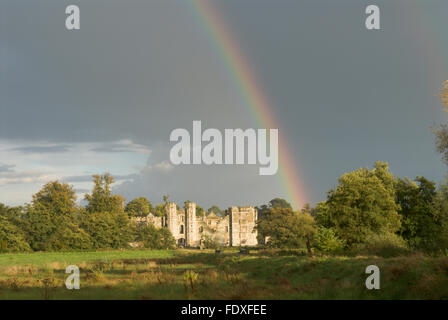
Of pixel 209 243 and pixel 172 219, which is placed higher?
pixel 172 219

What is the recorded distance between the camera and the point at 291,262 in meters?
34.1

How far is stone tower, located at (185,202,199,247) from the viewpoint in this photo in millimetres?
120800

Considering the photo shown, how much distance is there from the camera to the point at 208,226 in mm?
123062

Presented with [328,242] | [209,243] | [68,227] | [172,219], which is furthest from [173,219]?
[328,242]

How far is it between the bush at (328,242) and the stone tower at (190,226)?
68753 mm

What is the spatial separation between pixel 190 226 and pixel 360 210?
69768 millimetres

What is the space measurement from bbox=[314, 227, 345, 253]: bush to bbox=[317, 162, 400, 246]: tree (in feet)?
7.01

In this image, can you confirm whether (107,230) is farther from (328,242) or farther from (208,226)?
(328,242)

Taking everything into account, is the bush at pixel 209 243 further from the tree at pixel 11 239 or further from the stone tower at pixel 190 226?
the tree at pixel 11 239

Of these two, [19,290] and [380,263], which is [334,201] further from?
[19,290]

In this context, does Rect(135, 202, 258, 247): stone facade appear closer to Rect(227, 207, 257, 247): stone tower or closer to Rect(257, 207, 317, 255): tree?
Rect(227, 207, 257, 247): stone tower

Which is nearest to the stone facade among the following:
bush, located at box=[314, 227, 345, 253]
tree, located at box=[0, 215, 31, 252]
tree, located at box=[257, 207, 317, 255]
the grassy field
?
tree, located at box=[0, 215, 31, 252]
